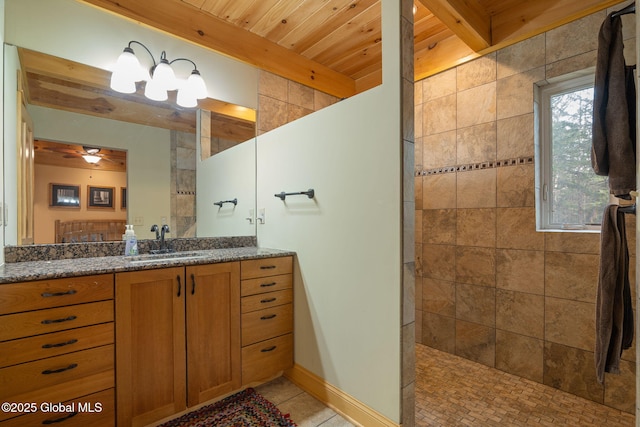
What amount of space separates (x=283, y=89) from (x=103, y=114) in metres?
1.40

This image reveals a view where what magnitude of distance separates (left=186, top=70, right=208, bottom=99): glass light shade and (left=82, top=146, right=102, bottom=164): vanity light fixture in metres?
0.73

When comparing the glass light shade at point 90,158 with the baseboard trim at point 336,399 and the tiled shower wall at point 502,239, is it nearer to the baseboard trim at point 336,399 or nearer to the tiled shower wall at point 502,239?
the baseboard trim at point 336,399

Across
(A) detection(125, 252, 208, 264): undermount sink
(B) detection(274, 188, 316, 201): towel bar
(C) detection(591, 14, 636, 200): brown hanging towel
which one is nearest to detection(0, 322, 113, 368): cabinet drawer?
(A) detection(125, 252, 208, 264): undermount sink

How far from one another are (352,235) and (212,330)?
36.8 inches

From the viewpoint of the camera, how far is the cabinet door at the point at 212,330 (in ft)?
5.18

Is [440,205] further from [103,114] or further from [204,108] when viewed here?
[103,114]

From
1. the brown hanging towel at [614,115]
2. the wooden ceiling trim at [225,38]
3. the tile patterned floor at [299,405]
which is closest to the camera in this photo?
the brown hanging towel at [614,115]

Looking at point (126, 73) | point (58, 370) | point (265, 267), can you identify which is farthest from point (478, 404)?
point (126, 73)

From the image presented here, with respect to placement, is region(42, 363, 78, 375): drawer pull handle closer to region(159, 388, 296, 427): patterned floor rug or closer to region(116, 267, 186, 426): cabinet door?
region(116, 267, 186, 426): cabinet door

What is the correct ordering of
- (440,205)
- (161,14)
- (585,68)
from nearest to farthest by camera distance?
1. (585,68)
2. (161,14)
3. (440,205)

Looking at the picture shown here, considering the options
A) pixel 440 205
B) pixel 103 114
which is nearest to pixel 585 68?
pixel 440 205

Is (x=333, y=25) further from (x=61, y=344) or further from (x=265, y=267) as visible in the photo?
(x=61, y=344)

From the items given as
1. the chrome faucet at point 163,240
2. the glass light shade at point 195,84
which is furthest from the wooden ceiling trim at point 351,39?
the chrome faucet at point 163,240

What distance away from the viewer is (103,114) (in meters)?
1.88
